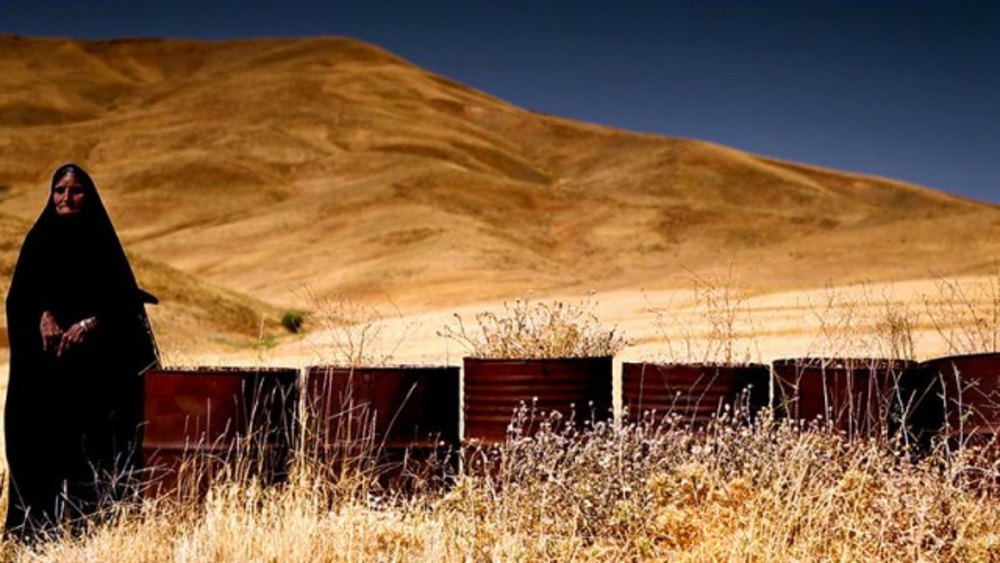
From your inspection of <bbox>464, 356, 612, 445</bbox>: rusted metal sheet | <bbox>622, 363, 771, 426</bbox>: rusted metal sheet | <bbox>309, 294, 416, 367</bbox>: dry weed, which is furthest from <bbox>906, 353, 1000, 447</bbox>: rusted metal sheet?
<bbox>309, 294, 416, 367</bbox>: dry weed

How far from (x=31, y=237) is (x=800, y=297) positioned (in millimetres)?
18993

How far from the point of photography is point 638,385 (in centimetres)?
736

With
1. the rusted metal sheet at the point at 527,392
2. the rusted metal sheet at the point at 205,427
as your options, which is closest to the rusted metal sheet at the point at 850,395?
the rusted metal sheet at the point at 527,392

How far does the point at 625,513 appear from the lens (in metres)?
5.99

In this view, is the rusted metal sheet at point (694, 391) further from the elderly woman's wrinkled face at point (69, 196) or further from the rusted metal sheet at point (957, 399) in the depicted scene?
the elderly woman's wrinkled face at point (69, 196)

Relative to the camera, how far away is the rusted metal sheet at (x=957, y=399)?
22.4 ft

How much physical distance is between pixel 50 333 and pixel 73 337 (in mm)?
117

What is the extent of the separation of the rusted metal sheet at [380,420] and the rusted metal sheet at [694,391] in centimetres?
112

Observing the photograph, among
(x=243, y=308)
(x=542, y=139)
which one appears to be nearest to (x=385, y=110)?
(x=542, y=139)

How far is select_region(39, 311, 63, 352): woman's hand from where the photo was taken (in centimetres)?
671

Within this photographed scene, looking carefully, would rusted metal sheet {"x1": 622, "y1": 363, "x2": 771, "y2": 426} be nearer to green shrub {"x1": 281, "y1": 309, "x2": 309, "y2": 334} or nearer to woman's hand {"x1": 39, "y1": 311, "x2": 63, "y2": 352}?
woman's hand {"x1": 39, "y1": 311, "x2": 63, "y2": 352}

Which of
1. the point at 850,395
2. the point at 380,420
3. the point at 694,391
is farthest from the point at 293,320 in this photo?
the point at 850,395

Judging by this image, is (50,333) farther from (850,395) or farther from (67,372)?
(850,395)

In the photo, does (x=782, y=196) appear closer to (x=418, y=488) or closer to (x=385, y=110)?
(x=385, y=110)
